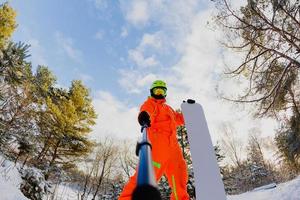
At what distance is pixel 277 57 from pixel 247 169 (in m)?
32.1

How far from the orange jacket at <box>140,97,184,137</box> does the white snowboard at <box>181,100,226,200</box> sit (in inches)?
13.1

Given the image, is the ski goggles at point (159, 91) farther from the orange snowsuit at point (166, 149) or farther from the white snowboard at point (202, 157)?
the white snowboard at point (202, 157)

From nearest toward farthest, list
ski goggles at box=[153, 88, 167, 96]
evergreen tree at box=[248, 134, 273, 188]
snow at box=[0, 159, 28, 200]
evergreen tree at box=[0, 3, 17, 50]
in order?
ski goggles at box=[153, 88, 167, 96]
snow at box=[0, 159, 28, 200]
evergreen tree at box=[0, 3, 17, 50]
evergreen tree at box=[248, 134, 273, 188]

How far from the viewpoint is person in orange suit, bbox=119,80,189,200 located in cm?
326

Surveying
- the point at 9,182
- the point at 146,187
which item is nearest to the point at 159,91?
the point at 146,187

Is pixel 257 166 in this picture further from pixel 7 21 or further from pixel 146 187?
pixel 146 187

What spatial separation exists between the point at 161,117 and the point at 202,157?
980mm

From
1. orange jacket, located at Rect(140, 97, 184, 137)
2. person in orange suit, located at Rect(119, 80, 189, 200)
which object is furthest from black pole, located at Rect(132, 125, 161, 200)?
orange jacket, located at Rect(140, 97, 184, 137)

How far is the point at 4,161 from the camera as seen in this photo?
1077 cm

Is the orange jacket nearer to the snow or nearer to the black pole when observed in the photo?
the black pole

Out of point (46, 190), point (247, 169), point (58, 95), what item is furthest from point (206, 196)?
point (247, 169)

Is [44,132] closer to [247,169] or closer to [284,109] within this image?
[284,109]

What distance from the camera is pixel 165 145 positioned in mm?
3500

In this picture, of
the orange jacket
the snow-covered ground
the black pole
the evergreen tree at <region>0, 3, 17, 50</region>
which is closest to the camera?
the black pole
